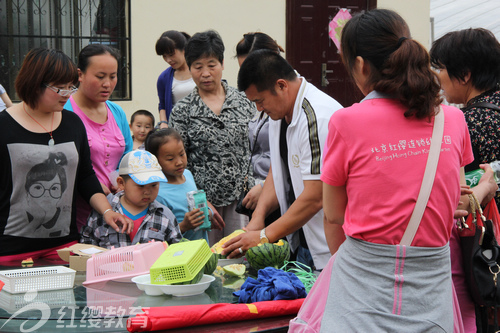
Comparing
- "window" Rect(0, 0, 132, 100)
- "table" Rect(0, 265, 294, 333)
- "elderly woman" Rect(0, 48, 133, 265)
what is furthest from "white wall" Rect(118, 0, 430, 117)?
"table" Rect(0, 265, 294, 333)

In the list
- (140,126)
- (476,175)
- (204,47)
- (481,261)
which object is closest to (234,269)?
(481,261)

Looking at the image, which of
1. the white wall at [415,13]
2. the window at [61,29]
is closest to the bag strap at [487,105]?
the window at [61,29]

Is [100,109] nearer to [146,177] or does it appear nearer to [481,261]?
[146,177]

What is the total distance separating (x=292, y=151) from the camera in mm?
3045

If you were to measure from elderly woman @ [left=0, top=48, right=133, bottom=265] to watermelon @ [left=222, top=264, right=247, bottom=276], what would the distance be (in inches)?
25.6

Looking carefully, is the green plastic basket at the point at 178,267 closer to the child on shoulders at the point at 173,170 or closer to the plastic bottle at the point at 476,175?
the plastic bottle at the point at 476,175

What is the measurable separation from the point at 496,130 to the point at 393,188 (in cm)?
111

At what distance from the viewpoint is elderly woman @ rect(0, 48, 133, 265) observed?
298 cm

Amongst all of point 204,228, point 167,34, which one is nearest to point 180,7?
point 167,34

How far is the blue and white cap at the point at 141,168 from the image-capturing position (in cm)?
319

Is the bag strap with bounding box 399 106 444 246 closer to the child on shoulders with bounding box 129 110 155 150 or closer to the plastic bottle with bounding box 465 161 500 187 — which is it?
the plastic bottle with bounding box 465 161 500 187

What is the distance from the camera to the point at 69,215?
313cm

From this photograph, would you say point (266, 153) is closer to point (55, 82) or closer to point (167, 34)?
point (55, 82)

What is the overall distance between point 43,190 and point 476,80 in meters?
2.12
